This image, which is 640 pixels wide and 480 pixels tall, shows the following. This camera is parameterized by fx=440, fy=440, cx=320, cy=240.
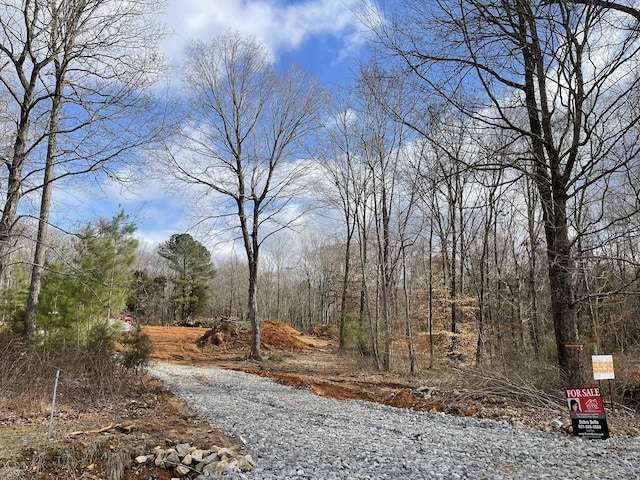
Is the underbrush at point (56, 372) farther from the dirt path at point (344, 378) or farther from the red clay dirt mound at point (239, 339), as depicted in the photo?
the red clay dirt mound at point (239, 339)

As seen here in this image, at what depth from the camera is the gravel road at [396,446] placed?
4.54 metres

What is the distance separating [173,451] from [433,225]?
1695 centimetres

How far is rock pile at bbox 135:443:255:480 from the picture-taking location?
474 centimetres

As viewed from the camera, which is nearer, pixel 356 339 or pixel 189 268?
pixel 356 339

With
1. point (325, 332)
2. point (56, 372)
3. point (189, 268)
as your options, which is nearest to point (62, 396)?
point (56, 372)

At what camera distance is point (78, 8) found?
8305mm

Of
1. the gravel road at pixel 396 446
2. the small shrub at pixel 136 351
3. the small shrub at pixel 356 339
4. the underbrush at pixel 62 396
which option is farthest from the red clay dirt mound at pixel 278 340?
the gravel road at pixel 396 446

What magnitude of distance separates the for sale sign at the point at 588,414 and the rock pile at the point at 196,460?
14.6 feet

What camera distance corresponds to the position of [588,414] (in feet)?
19.7

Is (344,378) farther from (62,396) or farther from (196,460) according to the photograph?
(196,460)

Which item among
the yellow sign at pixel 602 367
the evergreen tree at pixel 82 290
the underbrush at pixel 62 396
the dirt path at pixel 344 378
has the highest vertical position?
the evergreen tree at pixel 82 290

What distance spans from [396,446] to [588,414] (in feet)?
9.06

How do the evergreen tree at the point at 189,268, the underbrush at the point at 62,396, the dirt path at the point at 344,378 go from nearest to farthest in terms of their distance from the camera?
the underbrush at the point at 62,396, the dirt path at the point at 344,378, the evergreen tree at the point at 189,268

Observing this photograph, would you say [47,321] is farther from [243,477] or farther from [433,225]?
[433,225]
